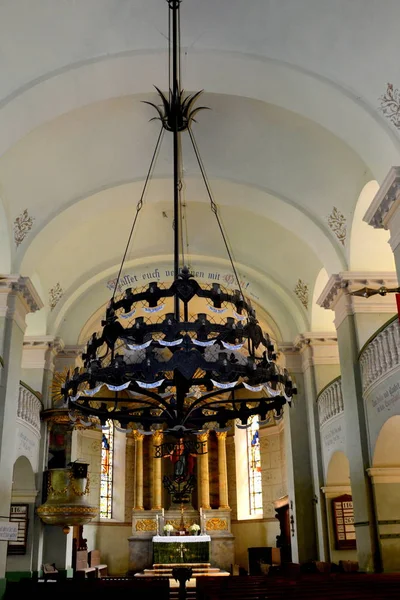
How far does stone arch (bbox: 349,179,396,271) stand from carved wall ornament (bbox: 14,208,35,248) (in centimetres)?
588

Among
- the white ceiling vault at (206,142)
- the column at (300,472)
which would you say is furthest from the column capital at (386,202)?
the column at (300,472)

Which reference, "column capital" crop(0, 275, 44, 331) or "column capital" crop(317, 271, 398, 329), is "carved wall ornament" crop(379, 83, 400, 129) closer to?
"column capital" crop(317, 271, 398, 329)

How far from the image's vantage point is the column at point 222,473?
71.5 feet

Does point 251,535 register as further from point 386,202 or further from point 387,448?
point 386,202

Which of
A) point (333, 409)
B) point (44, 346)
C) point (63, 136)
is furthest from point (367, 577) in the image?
point (44, 346)

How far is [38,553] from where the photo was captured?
13211mm

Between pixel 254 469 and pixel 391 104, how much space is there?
53.4ft

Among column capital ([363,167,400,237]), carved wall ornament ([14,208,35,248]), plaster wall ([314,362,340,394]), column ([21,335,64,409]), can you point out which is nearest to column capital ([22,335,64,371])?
column ([21,335,64,409])

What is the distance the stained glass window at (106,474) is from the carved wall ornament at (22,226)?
36.6 ft

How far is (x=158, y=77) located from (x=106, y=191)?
10.9ft

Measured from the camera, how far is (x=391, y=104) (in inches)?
328

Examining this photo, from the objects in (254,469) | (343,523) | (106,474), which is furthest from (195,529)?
(343,523)

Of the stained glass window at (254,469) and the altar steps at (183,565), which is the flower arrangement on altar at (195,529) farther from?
the stained glass window at (254,469)

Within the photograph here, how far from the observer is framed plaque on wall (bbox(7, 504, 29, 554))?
1302cm
